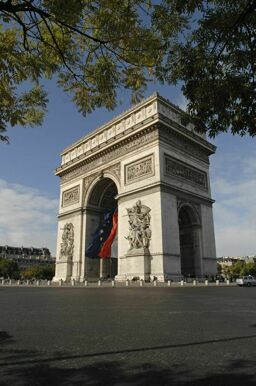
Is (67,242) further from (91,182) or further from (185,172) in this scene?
(185,172)

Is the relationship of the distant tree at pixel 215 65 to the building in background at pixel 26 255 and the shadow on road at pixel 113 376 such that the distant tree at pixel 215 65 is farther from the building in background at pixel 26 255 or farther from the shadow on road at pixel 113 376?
the building in background at pixel 26 255

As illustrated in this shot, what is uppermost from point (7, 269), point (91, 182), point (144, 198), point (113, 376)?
point (91, 182)

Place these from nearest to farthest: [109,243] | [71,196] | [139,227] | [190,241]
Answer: [139,227] → [190,241] → [109,243] → [71,196]

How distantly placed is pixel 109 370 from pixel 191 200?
28.4 metres

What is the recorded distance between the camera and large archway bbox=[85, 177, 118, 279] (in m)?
35.1

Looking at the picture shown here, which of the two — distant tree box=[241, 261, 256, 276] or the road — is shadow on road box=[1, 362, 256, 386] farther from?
distant tree box=[241, 261, 256, 276]

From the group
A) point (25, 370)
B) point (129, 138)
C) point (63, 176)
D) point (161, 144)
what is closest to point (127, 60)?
point (25, 370)

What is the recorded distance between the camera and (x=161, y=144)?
28719 mm

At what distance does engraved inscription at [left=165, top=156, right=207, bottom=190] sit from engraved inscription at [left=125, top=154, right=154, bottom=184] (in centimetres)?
140

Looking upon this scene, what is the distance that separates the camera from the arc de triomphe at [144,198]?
2723cm

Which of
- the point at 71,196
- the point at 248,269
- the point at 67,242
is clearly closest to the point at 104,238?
the point at 67,242

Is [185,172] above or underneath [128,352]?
above

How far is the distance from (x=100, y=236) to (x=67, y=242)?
444cm

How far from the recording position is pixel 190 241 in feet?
104
